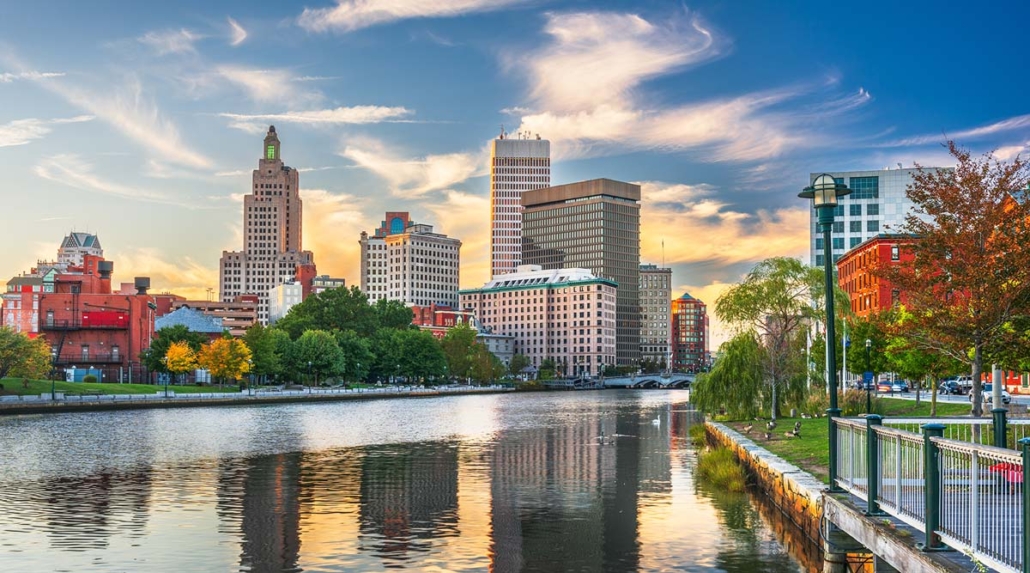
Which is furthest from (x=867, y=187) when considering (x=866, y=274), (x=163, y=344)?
(x=163, y=344)

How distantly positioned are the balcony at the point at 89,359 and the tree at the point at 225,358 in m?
9.85

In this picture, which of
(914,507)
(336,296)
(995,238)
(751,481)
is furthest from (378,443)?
(336,296)

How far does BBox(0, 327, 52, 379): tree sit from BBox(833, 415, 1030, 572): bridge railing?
3558 inches

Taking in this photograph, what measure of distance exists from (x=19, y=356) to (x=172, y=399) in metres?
15.9

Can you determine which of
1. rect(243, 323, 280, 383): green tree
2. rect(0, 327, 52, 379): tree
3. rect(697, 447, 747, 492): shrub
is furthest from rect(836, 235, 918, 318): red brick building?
rect(0, 327, 52, 379): tree

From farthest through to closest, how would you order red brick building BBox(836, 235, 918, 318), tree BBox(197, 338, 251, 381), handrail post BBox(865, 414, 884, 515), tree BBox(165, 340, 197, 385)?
tree BBox(197, 338, 251, 381) → tree BBox(165, 340, 197, 385) → red brick building BBox(836, 235, 918, 318) → handrail post BBox(865, 414, 884, 515)

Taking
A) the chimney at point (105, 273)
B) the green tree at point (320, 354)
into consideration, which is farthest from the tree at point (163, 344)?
the green tree at point (320, 354)

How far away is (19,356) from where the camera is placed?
9269 cm

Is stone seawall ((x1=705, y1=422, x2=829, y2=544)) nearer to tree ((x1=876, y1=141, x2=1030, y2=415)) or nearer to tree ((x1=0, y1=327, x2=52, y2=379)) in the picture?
tree ((x1=876, y1=141, x2=1030, y2=415))

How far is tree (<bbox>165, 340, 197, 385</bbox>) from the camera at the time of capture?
123 m

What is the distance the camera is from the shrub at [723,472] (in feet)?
112

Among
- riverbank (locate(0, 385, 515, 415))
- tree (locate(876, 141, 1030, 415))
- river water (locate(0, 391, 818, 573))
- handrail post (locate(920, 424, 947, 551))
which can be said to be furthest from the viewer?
riverbank (locate(0, 385, 515, 415))

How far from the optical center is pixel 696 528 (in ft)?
88.9

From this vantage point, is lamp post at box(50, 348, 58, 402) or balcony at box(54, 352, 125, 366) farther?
balcony at box(54, 352, 125, 366)
